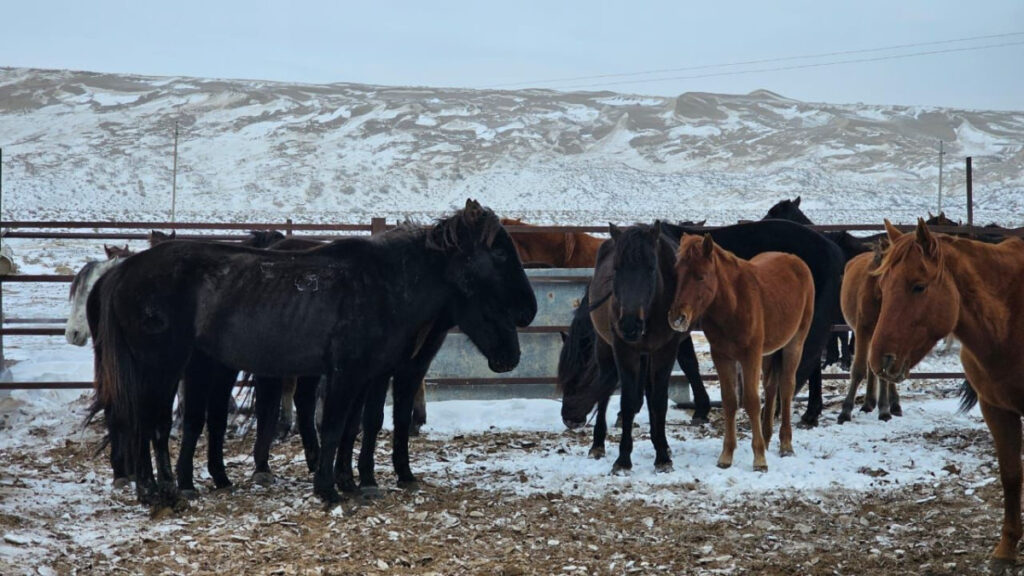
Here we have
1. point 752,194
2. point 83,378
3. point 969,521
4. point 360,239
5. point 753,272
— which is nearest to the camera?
point 969,521

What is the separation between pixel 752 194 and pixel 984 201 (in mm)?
9443

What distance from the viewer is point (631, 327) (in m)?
5.92

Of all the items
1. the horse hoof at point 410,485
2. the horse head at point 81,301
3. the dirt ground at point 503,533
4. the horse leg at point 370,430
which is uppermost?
the horse head at point 81,301

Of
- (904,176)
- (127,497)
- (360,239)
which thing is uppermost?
(904,176)

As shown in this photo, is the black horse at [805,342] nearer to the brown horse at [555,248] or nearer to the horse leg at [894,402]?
the horse leg at [894,402]

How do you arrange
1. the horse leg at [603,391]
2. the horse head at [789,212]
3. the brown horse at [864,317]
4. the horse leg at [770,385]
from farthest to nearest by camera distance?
the horse head at [789,212], the brown horse at [864,317], the horse leg at [770,385], the horse leg at [603,391]

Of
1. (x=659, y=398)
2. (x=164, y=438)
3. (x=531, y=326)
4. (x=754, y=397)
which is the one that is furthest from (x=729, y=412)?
(x=164, y=438)

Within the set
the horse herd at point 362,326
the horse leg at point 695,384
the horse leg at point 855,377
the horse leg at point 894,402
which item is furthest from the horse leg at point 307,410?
the horse leg at point 894,402

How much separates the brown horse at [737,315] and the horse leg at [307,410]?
2.37 metres

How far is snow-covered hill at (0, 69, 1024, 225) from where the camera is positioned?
1618 inches

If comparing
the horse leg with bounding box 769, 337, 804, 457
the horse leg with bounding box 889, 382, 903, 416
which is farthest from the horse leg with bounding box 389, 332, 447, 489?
the horse leg with bounding box 889, 382, 903, 416

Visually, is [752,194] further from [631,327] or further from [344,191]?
[631,327]

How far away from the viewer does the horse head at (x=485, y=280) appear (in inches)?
224

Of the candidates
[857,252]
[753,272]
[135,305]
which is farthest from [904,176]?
[135,305]
